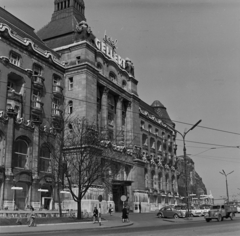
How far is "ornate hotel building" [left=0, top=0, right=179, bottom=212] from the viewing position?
1705 inches

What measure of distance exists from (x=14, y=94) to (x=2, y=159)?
8.60m

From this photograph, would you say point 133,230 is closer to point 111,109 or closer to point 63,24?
point 111,109

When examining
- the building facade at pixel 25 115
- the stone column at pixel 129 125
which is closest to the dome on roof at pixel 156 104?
A: the stone column at pixel 129 125

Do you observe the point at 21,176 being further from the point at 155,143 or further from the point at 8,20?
the point at 155,143

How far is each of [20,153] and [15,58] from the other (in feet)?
41.4

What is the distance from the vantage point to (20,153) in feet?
145

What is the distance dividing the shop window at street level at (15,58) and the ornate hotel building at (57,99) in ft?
0.42

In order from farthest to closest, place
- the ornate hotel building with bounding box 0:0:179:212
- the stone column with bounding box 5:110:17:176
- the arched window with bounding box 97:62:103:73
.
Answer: the arched window with bounding box 97:62:103:73 < the ornate hotel building with bounding box 0:0:179:212 < the stone column with bounding box 5:110:17:176

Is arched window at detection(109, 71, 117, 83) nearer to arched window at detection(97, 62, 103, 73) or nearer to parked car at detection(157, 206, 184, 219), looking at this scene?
arched window at detection(97, 62, 103, 73)

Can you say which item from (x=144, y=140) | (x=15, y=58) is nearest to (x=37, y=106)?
(x=15, y=58)

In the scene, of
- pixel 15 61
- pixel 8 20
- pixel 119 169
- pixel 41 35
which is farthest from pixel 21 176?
pixel 41 35

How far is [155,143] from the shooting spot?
8525 centimetres

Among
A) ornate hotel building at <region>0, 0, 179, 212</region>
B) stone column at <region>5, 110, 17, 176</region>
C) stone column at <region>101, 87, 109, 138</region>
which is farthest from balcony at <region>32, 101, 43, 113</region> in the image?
stone column at <region>101, 87, 109, 138</region>

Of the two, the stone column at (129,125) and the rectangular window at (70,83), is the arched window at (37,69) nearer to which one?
the rectangular window at (70,83)
